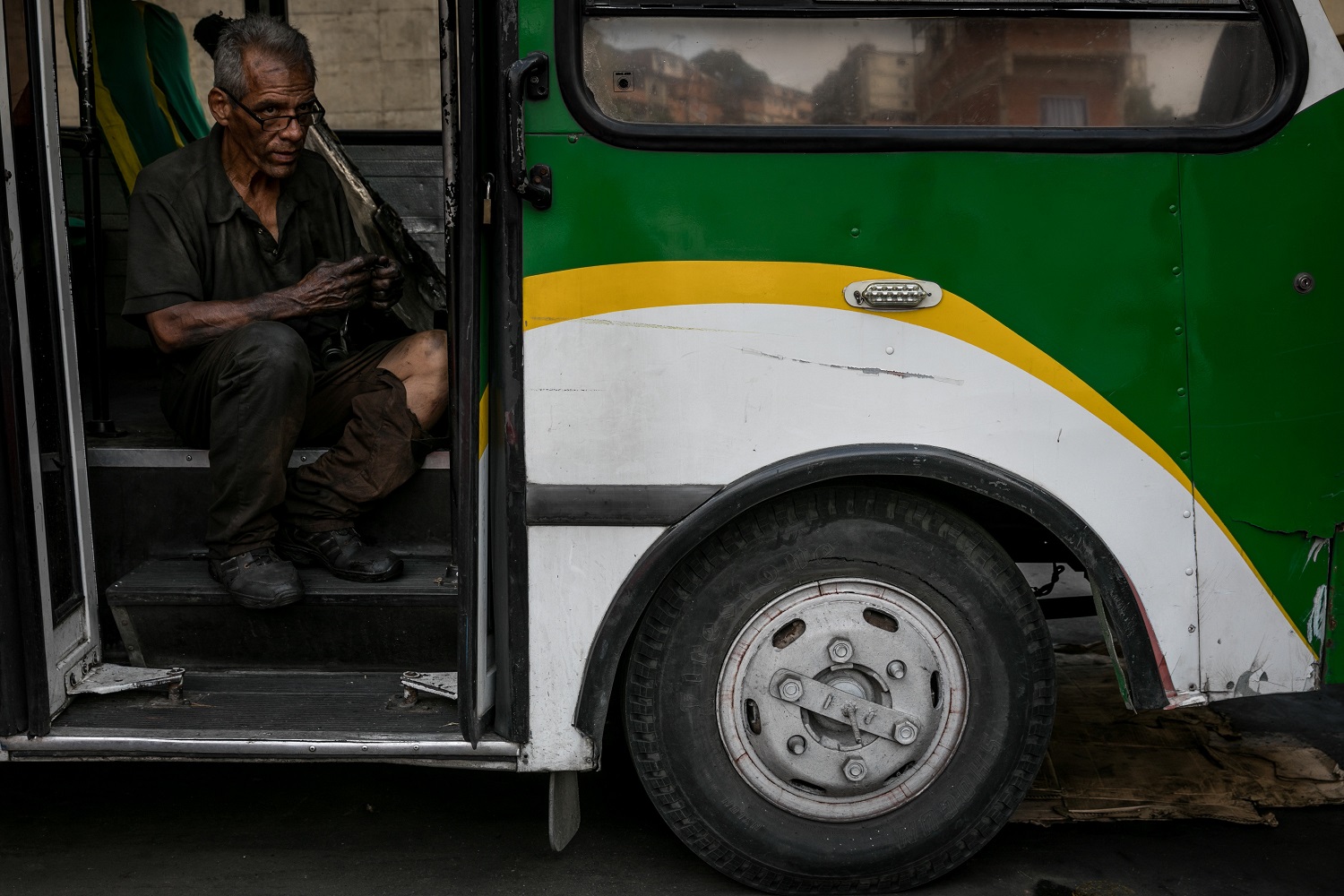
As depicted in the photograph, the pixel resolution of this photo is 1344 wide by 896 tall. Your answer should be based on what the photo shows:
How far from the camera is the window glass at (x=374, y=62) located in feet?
28.1

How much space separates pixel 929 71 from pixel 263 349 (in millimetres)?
1680

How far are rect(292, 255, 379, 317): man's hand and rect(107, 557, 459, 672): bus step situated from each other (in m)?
0.73

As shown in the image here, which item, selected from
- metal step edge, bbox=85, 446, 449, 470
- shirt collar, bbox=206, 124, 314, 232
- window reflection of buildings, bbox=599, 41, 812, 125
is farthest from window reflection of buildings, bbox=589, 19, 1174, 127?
shirt collar, bbox=206, 124, 314, 232

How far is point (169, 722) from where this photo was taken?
Answer: 2562 millimetres

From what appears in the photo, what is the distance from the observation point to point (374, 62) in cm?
869

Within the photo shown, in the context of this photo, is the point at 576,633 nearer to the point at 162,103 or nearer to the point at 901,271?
the point at 901,271

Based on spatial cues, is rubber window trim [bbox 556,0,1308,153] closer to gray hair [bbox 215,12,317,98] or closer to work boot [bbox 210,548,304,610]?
gray hair [bbox 215,12,317,98]

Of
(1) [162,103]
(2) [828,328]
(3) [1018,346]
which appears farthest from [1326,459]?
(1) [162,103]

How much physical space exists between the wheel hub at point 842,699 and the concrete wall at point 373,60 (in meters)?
6.93

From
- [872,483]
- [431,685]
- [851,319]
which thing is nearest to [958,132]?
[851,319]

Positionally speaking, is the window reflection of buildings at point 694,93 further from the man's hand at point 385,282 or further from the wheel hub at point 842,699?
the man's hand at point 385,282

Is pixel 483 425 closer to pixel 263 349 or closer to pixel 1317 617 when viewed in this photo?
pixel 263 349

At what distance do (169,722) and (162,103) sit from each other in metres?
2.40

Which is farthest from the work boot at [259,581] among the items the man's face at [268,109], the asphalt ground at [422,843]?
the man's face at [268,109]
